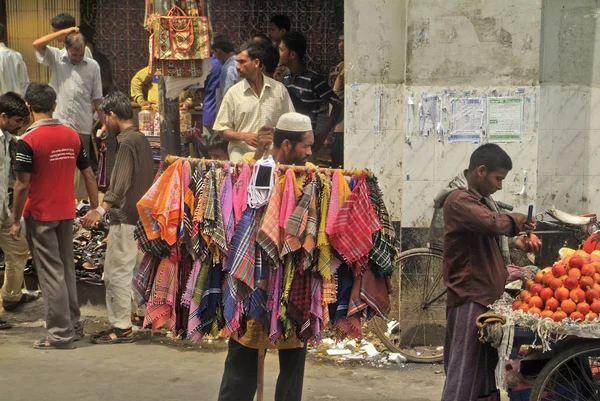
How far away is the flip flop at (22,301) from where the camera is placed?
9.10 meters

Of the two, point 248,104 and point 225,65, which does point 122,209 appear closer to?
point 248,104

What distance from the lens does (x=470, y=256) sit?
571cm

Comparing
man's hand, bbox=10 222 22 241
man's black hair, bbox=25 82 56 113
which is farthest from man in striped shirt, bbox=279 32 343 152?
man's hand, bbox=10 222 22 241

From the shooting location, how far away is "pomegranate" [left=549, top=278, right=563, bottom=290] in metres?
5.56

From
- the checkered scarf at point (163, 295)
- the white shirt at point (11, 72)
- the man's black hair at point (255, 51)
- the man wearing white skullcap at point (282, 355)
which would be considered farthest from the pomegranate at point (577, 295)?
the white shirt at point (11, 72)

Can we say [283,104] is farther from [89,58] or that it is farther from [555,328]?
[555,328]

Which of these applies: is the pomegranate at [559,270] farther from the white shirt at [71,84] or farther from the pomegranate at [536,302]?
the white shirt at [71,84]

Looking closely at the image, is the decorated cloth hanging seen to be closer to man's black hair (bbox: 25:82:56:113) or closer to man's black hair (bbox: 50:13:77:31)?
man's black hair (bbox: 25:82:56:113)

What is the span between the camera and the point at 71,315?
8.39 metres

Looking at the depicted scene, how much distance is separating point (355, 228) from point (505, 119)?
3243 mm

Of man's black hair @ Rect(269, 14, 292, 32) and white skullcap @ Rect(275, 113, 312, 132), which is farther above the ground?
man's black hair @ Rect(269, 14, 292, 32)

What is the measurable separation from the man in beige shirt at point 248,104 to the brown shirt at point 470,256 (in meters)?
2.71

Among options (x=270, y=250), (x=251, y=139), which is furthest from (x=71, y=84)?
(x=270, y=250)

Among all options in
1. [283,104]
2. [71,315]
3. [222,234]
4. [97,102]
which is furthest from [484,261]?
[97,102]
